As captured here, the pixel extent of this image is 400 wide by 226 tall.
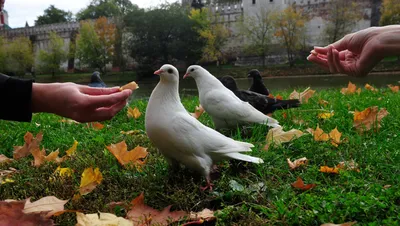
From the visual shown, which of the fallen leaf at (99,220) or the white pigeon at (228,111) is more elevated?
the white pigeon at (228,111)

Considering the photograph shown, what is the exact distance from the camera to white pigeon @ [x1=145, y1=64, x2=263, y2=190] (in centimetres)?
126

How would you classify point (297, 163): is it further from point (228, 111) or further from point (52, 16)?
point (52, 16)

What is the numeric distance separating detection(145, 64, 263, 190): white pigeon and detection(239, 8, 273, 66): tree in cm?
2270

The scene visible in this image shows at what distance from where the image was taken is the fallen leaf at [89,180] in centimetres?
119

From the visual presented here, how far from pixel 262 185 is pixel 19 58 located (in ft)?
90.6

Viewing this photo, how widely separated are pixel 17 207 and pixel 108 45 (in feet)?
83.1

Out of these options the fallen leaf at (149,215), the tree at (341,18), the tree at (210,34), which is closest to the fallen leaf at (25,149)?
the fallen leaf at (149,215)

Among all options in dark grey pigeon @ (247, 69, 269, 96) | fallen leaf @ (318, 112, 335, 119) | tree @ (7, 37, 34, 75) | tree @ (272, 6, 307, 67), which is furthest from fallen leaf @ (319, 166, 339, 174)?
tree @ (7, 37, 34, 75)

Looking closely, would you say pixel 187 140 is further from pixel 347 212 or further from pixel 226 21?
pixel 226 21

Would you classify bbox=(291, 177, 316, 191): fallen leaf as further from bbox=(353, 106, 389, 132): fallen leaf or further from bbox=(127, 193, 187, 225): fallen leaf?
bbox=(353, 106, 389, 132): fallen leaf

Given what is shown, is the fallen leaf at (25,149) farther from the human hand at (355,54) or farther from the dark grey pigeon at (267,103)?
the human hand at (355,54)

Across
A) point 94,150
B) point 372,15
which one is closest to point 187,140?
point 94,150

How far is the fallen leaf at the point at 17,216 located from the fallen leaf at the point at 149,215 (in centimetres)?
24

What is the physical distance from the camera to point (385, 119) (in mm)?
2066
